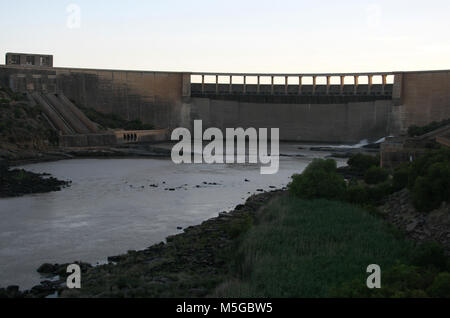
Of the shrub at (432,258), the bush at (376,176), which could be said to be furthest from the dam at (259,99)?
the shrub at (432,258)

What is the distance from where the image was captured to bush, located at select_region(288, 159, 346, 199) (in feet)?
75.2

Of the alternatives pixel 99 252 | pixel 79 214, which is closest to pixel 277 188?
pixel 79 214

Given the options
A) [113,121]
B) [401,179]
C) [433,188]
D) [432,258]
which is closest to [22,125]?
[113,121]

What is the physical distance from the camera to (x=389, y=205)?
68.7 feet

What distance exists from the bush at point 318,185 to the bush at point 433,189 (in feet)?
15.8

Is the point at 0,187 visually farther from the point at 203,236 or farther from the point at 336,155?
the point at 336,155

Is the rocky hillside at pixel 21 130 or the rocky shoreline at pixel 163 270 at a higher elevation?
the rocky hillside at pixel 21 130

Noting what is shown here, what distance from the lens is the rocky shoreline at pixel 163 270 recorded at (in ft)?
41.0

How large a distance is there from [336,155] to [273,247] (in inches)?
1641

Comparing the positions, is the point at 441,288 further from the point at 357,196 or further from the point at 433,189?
the point at 357,196

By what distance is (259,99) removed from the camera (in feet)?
261

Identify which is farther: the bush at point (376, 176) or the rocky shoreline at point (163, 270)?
the bush at point (376, 176)

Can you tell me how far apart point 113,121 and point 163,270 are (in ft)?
189

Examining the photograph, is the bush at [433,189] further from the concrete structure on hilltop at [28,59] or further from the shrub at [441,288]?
the concrete structure on hilltop at [28,59]
